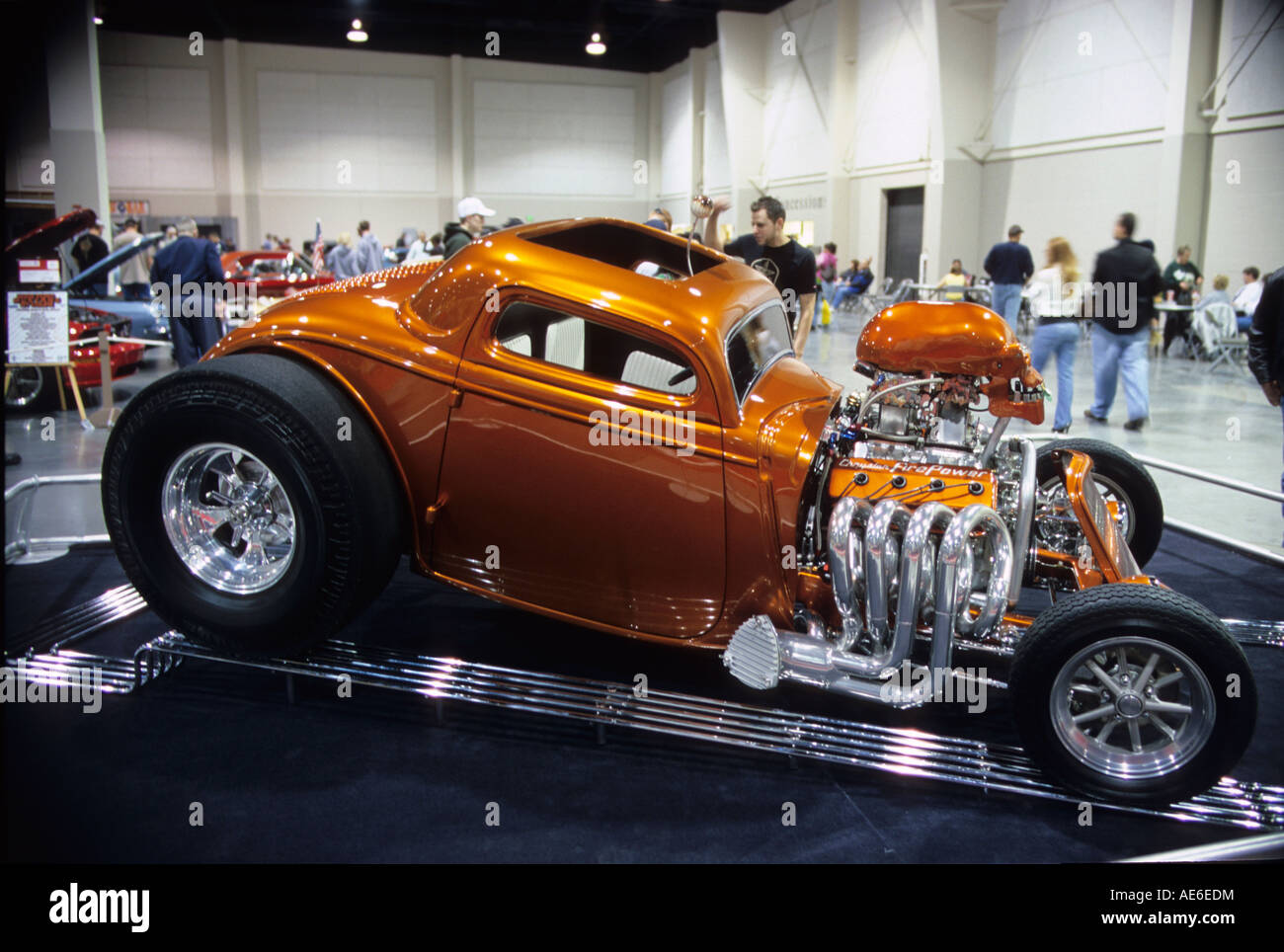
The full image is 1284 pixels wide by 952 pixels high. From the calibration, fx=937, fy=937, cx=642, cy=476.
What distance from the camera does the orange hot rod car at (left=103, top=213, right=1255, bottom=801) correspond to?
3.00 meters

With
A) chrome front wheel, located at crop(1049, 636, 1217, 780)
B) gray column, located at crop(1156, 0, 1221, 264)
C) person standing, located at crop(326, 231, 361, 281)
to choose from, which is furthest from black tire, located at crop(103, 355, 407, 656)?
gray column, located at crop(1156, 0, 1221, 264)

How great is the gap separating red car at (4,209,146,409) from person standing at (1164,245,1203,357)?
1385 centimetres

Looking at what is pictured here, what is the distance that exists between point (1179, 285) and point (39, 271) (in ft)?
48.2

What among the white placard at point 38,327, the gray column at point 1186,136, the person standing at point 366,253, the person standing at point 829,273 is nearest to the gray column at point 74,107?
the person standing at point 366,253

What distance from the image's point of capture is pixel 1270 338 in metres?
5.10

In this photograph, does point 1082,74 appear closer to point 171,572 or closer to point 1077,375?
point 1077,375

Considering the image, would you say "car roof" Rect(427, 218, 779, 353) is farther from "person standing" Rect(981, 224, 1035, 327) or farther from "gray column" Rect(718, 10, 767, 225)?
"gray column" Rect(718, 10, 767, 225)

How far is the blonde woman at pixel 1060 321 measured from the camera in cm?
814

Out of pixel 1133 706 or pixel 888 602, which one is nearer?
pixel 1133 706

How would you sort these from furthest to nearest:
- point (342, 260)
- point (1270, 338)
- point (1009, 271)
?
1. point (342, 260)
2. point (1009, 271)
3. point (1270, 338)

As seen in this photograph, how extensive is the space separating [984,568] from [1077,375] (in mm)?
10718

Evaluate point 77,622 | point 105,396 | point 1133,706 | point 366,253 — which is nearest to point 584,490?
point 1133,706

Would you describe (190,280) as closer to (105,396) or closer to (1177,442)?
(105,396)

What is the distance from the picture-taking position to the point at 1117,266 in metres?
8.38
